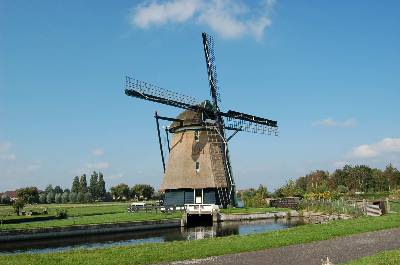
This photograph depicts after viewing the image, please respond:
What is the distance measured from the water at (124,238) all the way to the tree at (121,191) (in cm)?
8386

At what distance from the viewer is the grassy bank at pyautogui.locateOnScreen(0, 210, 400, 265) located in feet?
49.1

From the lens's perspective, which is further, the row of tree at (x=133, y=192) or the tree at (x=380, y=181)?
the row of tree at (x=133, y=192)

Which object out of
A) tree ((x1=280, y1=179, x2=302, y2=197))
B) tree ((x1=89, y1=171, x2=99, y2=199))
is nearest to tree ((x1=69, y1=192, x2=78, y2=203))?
tree ((x1=89, y1=171, x2=99, y2=199))

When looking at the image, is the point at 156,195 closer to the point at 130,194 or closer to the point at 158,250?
the point at 130,194

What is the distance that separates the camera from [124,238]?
27594mm

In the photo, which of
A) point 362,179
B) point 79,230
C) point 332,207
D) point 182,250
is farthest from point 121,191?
point 182,250

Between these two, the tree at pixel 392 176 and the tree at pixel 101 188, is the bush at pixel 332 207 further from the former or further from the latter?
the tree at pixel 101 188

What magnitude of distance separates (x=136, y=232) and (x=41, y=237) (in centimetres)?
652

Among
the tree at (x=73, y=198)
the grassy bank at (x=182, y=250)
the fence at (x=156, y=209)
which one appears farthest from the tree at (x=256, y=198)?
the tree at (x=73, y=198)

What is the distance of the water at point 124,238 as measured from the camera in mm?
23438

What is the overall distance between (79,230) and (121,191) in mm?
90029

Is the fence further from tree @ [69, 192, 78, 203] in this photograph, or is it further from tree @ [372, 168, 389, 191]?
tree @ [69, 192, 78, 203]

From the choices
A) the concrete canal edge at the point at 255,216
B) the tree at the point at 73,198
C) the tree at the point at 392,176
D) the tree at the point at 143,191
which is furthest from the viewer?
the tree at the point at 143,191

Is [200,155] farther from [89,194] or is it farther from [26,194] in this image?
[89,194]
